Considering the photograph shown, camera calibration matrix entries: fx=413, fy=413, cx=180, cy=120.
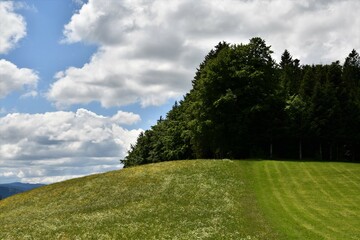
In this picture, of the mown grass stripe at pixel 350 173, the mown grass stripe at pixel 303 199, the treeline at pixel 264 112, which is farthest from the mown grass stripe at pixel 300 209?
the treeline at pixel 264 112

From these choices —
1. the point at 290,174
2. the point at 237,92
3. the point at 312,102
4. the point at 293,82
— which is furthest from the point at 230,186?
the point at 293,82

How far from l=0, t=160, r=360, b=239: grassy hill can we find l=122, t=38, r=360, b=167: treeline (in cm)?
1552

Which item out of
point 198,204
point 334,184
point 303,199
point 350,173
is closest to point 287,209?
point 303,199

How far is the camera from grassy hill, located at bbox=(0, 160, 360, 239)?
3509cm

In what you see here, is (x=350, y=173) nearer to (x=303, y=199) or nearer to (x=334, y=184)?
(x=334, y=184)

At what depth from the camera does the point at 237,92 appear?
8438 centimetres

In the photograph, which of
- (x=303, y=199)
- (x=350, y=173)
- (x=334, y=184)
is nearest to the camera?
(x=303, y=199)

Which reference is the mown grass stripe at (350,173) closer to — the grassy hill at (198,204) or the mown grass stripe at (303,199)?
the grassy hill at (198,204)

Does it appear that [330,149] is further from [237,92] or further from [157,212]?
[157,212]

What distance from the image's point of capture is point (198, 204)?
154 feet

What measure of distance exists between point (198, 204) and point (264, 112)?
1817 inches

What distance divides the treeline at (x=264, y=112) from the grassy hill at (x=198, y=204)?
15524mm

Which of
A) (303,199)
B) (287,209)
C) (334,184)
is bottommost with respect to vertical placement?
(287,209)

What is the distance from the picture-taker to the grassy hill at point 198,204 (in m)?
35.1
